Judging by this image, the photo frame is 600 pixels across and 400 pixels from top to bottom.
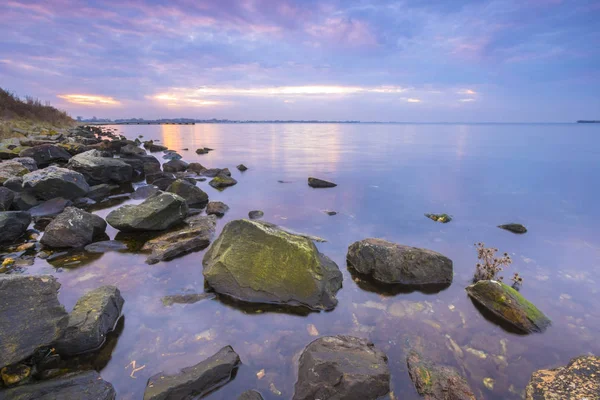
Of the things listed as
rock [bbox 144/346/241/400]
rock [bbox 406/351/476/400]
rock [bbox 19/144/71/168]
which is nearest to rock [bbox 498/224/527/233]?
rock [bbox 406/351/476/400]

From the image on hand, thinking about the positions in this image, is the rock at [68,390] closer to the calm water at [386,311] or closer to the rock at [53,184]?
the calm water at [386,311]

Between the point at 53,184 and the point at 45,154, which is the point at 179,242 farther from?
the point at 45,154

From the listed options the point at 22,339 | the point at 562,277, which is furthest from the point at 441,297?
the point at 22,339

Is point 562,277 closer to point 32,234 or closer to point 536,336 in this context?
point 536,336

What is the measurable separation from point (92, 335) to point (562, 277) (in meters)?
14.0

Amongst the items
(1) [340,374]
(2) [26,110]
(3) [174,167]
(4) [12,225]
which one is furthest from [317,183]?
(2) [26,110]

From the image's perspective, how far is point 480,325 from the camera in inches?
311

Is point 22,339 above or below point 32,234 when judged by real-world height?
above

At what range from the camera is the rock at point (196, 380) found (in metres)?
5.21

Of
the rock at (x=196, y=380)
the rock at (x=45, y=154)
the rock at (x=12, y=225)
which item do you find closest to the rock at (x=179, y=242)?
the rock at (x=12, y=225)

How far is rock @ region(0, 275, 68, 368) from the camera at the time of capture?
508 cm

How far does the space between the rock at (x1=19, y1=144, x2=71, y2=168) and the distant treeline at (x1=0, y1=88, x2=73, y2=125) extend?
33.5 metres

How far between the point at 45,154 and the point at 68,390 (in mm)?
27316

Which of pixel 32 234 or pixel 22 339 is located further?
pixel 32 234
